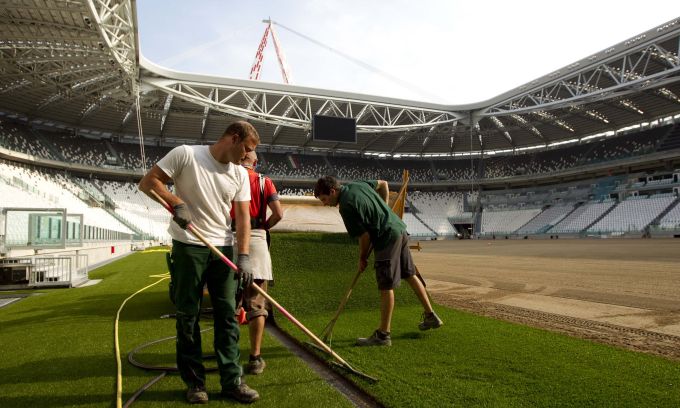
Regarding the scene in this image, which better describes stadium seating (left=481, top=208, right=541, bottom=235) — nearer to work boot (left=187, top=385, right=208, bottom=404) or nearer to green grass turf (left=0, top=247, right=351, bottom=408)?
green grass turf (left=0, top=247, right=351, bottom=408)

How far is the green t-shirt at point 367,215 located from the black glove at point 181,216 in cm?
146

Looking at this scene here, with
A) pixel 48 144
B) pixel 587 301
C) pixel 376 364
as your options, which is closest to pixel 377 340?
pixel 376 364

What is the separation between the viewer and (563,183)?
49750 millimetres

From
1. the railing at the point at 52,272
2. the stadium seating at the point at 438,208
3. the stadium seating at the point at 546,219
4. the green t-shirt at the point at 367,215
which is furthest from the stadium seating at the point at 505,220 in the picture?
the green t-shirt at the point at 367,215

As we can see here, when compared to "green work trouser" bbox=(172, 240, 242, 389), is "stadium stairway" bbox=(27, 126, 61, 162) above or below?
above

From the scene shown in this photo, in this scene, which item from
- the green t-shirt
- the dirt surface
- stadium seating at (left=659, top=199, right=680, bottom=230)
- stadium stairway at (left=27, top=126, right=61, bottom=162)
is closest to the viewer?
the green t-shirt

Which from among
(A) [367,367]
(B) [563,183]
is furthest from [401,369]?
(B) [563,183]

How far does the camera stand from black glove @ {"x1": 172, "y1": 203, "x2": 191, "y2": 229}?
8.37ft

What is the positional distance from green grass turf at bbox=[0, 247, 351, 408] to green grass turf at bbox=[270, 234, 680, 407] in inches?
19.5

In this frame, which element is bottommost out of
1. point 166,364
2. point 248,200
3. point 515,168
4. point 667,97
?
point 166,364

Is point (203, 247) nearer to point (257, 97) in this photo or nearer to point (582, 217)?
point (257, 97)

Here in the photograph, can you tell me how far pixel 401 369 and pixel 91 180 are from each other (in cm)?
4776

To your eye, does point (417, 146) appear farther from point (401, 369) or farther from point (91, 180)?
point (401, 369)

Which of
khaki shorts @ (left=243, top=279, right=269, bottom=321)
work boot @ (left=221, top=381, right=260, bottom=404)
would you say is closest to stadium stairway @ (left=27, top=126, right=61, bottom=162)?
khaki shorts @ (left=243, top=279, right=269, bottom=321)
